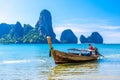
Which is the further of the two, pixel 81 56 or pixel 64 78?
pixel 81 56

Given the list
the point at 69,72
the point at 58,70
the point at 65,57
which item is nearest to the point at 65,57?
the point at 65,57

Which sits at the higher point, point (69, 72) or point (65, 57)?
point (65, 57)

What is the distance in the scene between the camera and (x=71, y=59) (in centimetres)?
3222

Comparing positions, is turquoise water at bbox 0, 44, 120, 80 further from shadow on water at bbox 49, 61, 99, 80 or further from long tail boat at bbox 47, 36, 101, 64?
long tail boat at bbox 47, 36, 101, 64

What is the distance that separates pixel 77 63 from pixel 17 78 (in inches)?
486

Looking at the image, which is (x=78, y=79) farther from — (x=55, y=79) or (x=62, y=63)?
(x=62, y=63)

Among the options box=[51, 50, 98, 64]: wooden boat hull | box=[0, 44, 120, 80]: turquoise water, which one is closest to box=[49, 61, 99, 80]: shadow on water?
box=[0, 44, 120, 80]: turquoise water

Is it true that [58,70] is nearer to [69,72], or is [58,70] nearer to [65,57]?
[69,72]

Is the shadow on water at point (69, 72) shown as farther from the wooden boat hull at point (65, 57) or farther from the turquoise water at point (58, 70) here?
the wooden boat hull at point (65, 57)

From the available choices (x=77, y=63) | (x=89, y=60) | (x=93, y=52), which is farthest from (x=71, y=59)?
(x=93, y=52)

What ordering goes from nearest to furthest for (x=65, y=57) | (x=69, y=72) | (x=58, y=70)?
(x=69, y=72)
(x=58, y=70)
(x=65, y=57)

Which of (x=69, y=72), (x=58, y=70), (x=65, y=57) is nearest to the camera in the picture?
(x=69, y=72)

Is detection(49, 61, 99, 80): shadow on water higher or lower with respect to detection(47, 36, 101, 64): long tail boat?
lower

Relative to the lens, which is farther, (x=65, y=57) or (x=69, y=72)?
(x=65, y=57)
